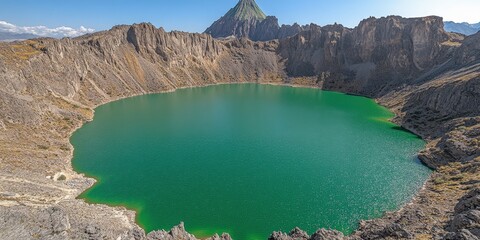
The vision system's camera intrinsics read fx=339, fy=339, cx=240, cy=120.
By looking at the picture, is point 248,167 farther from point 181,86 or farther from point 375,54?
point 375,54

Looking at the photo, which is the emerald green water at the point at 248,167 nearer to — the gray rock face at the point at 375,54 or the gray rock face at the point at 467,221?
the gray rock face at the point at 467,221

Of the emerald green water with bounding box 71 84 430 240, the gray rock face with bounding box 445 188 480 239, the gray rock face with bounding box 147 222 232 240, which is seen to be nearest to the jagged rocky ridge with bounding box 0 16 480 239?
the gray rock face with bounding box 147 222 232 240

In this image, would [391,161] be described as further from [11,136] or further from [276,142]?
[11,136]

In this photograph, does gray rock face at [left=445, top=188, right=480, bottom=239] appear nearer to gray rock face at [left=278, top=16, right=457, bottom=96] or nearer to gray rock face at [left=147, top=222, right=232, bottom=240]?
gray rock face at [left=147, top=222, right=232, bottom=240]

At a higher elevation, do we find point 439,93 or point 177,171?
point 439,93

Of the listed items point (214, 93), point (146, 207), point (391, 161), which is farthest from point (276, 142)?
point (214, 93)

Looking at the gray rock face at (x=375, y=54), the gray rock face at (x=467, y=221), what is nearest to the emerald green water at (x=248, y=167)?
the gray rock face at (x=467, y=221)

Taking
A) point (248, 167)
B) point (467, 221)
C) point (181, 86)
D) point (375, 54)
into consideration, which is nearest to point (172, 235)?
point (248, 167)
